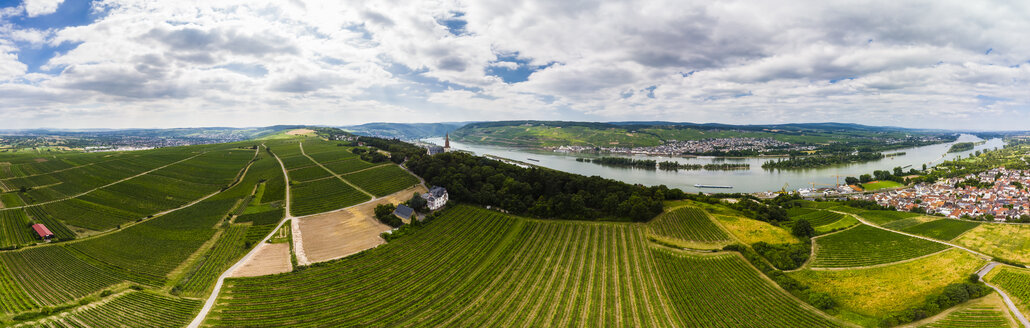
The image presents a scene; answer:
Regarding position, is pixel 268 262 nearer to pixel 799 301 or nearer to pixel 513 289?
pixel 513 289

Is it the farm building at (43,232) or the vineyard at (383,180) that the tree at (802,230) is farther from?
the farm building at (43,232)

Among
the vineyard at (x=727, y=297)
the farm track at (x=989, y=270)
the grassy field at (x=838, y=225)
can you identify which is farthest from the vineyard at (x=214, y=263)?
the grassy field at (x=838, y=225)

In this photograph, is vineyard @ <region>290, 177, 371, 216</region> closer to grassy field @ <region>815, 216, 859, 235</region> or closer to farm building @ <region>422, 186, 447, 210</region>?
farm building @ <region>422, 186, 447, 210</region>

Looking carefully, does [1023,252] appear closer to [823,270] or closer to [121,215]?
[823,270]

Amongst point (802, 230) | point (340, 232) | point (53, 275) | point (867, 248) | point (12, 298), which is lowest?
point (12, 298)

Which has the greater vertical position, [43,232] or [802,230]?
[43,232]

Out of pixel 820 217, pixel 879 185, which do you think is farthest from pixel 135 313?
pixel 879 185

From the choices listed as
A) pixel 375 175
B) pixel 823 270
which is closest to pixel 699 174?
pixel 823 270
